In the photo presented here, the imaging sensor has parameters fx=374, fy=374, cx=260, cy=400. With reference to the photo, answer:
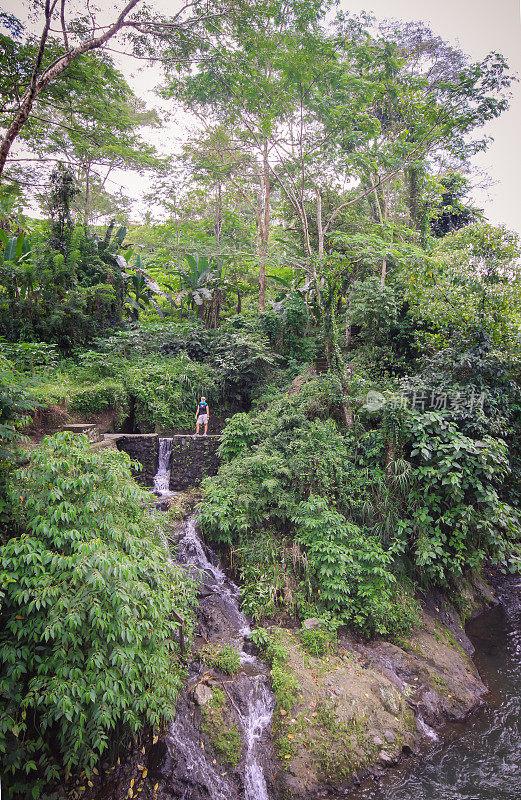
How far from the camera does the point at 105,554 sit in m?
3.45

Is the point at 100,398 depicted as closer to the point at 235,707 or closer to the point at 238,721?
the point at 235,707

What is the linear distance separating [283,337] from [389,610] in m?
8.12

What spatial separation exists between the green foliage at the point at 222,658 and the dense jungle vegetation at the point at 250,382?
539 millimetres

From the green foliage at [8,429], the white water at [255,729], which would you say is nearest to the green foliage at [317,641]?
the white water at [255,729]

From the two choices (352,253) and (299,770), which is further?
(352,253)

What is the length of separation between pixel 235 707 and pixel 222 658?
57 centimetres

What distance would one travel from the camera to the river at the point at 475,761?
14.0ft

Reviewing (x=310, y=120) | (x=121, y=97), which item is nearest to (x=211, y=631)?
(x=121, y=97)

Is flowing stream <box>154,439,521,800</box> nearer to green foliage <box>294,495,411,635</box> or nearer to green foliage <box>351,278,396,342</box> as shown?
green foliage <box>294,495,411,635</box>

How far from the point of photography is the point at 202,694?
4.63 m

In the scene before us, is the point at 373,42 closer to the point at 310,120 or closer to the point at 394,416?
the point at 310,120

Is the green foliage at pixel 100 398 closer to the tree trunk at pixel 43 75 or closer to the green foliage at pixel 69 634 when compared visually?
the tree trunk at pixel 43 75

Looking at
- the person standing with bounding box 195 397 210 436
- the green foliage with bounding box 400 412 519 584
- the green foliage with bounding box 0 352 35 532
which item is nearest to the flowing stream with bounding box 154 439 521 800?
the green foliage with bounding box 400 412 519 584

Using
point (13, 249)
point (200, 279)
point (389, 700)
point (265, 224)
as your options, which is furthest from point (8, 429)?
point (265, 224)
